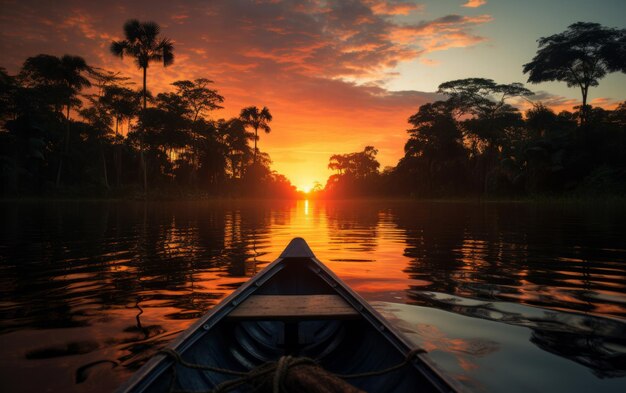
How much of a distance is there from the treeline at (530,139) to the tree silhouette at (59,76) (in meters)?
39.8

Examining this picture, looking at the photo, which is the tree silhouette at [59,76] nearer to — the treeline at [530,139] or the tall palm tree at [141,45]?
the tall palm tree at [141,45]

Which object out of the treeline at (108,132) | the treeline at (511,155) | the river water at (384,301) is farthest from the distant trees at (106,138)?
the river water at (384,301)

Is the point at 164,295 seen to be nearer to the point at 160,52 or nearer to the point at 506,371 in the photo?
the point at 506,371

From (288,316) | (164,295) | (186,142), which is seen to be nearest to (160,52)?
(186,142)

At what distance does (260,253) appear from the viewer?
8.91m

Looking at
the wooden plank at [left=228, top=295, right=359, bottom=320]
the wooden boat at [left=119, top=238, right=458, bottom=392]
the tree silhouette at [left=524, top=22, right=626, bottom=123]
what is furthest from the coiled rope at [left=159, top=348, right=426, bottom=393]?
the tree silhouette at [left=524, top=22, right=626, bottom=123]

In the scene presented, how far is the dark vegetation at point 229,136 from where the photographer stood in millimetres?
35469

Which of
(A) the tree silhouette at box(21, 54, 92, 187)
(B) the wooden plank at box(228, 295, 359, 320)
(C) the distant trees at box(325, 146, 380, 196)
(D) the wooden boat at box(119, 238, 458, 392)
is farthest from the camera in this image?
(C) the distant trees at box(325, 146, 380, 196)

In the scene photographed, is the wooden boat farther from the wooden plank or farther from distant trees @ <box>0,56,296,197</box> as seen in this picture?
distant trees @ <box>0,56,296,197</box>

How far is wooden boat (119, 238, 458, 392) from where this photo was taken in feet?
7.18

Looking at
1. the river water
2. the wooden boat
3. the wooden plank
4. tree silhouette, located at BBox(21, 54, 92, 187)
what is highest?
tree silhouette, located at BBox(21, 54, 92, 187)

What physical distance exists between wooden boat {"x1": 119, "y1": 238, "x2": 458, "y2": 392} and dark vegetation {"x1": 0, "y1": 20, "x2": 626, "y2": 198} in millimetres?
35034

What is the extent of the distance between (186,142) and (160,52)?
34.2 feet

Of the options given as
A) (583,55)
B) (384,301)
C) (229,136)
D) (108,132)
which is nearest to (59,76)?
(108,132)
